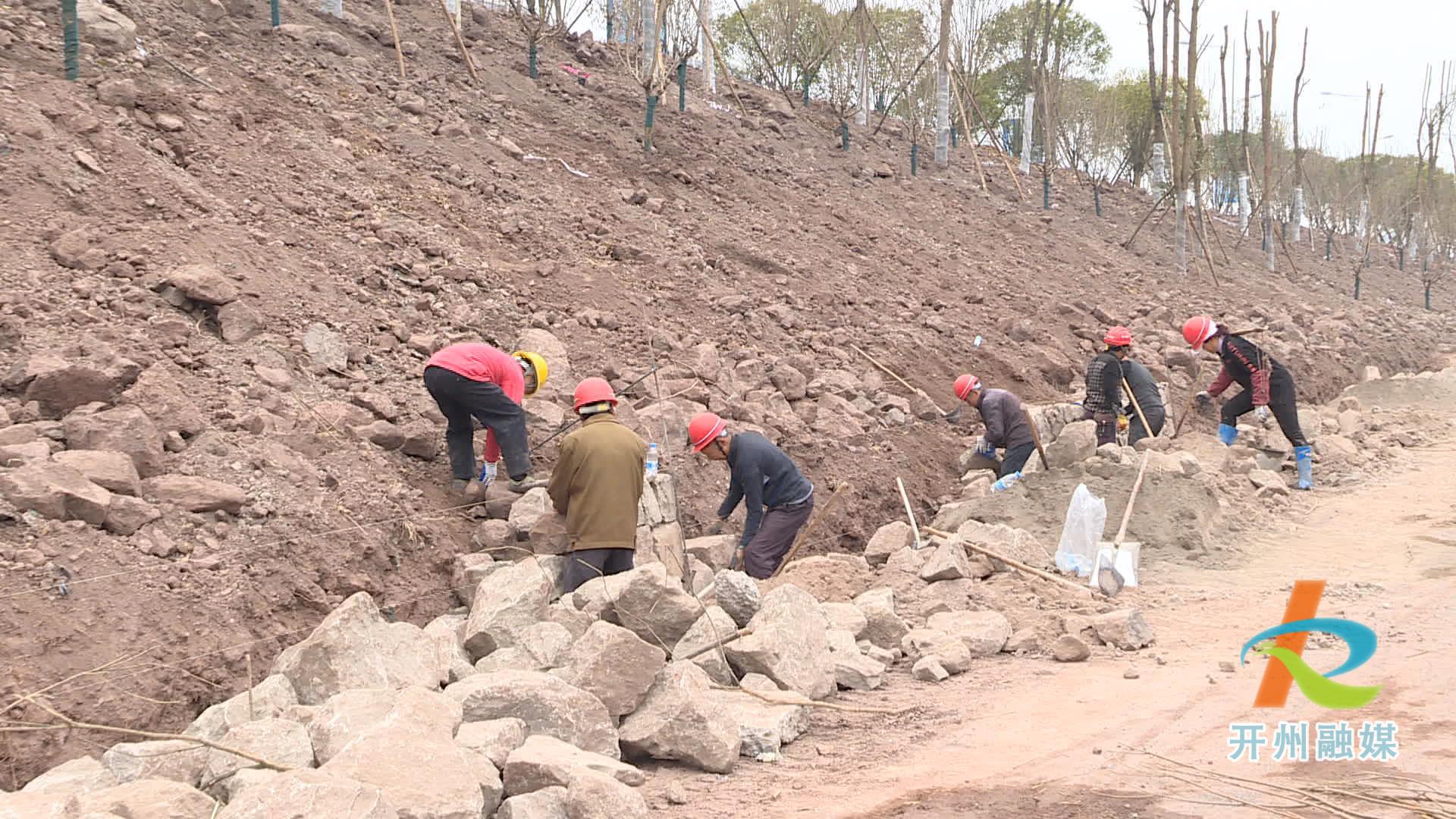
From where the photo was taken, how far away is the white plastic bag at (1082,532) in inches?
249

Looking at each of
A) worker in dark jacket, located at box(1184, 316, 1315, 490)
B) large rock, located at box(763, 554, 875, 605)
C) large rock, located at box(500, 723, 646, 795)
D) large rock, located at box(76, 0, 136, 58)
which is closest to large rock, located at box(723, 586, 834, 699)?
large rock, located at box(500, 723, 646, 795)

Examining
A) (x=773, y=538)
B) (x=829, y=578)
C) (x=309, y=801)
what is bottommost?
(x=829, y=578)

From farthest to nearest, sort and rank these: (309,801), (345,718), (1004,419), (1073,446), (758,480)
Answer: (1004,419), (1073,446), (758,480), (345,718), (309,801)

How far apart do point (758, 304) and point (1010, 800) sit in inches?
276

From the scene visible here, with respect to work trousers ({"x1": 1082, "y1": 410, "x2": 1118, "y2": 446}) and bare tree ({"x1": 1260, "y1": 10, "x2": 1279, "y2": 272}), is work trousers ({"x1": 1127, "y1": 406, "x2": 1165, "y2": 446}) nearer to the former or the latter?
work trousers ({"x1": 1082, "y1": 410, "x2": 1118, "y2": 446})

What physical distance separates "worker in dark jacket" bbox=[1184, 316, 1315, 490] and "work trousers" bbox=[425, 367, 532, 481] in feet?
18.2

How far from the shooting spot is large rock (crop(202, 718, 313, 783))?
318 centimetres

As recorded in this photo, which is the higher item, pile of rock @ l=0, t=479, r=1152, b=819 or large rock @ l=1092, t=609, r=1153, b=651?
pile of rock @ l=0, t=479, r=1152, b=819

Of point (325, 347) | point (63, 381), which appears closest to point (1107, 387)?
point (325, 347)

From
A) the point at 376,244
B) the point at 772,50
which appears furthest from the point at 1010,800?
the point at 772,50

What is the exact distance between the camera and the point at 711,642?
14.9ft

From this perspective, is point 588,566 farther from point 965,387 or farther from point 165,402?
point 965,387

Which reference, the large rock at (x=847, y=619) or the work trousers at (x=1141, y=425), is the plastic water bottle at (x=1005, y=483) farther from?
the large rock at (x=847, y=619)

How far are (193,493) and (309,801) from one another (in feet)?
9.08
